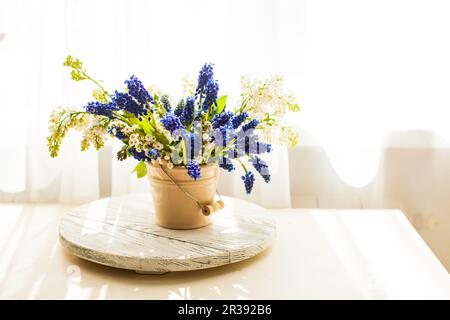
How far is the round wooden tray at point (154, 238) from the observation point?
100 cm

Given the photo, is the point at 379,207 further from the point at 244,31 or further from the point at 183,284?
the point at 183,284

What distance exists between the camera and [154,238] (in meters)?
1.09

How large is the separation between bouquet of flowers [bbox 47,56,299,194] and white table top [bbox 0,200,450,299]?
19 cm

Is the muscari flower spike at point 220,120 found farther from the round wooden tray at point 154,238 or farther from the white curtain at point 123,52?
the white curtain at point 123,52

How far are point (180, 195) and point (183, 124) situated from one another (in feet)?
0.50

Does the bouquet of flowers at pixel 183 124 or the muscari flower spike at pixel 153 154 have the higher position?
the bouquet of flowers at pixel 183 124

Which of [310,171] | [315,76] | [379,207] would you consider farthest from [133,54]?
[379,207]

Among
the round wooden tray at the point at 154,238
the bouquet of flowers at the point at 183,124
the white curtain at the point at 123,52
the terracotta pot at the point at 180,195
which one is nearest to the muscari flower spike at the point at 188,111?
the bouquet of flowers at the point at 183,124

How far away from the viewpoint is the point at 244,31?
1.46 meters

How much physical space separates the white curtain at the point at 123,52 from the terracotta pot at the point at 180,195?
0.40 meters

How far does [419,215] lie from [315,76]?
1.81ft
